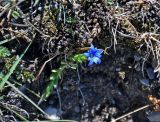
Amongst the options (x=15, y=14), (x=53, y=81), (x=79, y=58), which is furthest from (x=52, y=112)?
(x=15, y=14)

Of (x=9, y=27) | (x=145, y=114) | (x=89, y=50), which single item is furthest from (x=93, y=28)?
(x=145, y=114)

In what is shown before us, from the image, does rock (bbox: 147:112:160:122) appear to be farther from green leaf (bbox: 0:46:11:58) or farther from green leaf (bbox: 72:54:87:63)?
green leaf (bbox: 0:46:11:58)

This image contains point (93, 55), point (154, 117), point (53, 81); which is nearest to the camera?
point (93, 55)

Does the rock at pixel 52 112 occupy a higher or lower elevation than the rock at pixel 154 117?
higher

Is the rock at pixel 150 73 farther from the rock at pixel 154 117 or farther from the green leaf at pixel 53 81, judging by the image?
the green leaf at pixel 53 81

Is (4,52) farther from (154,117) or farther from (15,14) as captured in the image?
(154,117)

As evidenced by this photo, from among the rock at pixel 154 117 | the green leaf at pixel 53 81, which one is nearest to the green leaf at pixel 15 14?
the green leaf at pixel 53 81

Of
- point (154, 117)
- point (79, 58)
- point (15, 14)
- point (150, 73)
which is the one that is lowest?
point (154, 117)

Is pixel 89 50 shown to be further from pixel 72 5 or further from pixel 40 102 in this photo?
pixel 40 102
